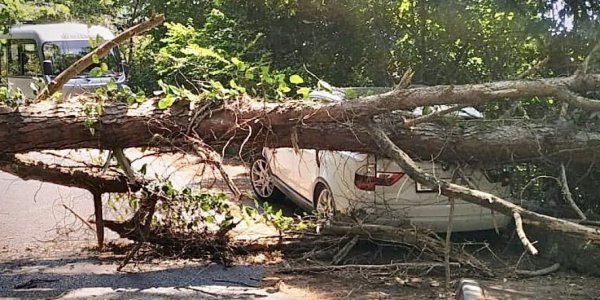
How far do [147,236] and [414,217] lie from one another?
2.70 meters

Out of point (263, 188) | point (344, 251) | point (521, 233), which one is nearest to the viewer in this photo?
point (521, 233)

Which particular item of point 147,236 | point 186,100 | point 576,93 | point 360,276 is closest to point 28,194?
point 147,236

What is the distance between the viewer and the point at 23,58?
64.9 feet

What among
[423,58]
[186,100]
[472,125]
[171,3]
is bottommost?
[472,125]

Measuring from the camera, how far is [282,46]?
13.0 meters

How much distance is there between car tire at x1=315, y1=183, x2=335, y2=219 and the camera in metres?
6.99

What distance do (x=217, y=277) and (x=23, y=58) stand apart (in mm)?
15858

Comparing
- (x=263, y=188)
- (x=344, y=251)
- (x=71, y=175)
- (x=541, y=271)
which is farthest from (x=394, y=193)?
(x=71, y=175)

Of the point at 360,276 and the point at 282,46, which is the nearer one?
the point at 360,276

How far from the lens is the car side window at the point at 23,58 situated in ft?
63.9

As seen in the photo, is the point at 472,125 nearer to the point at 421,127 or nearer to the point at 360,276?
the point at 421,127

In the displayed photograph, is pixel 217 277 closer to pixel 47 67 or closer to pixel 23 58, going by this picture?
pixel 47 67

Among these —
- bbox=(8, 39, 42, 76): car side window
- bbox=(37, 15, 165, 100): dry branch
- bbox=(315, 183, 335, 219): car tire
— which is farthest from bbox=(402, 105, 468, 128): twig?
bbox=(8, 39, 42, 76): car side window

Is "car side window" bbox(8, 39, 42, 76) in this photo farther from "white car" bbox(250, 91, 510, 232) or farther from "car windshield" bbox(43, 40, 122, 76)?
"white car" bbox(250, 91, 510, 232)
